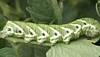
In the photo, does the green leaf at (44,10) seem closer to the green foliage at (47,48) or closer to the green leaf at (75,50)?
the green foliage at (47,48)

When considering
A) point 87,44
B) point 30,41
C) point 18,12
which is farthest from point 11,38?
point 18,12

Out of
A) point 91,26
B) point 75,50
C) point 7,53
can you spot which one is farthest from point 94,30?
point 7,53

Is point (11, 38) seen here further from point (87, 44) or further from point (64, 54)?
point (87, 44)

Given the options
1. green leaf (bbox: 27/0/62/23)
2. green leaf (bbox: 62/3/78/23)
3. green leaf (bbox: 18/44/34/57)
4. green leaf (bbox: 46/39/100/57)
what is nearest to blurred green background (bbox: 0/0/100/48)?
green leaf (bbox: 62/3/78/23)

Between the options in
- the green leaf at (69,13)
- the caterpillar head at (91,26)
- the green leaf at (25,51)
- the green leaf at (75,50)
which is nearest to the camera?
the green leaf at (75,50)

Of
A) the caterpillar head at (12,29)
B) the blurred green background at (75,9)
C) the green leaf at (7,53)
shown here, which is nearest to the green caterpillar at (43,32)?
the caterpillar head at (12,29)

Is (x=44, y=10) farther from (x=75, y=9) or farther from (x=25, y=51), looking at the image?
(x=75, y=9)

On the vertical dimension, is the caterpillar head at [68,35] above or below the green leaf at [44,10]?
below
